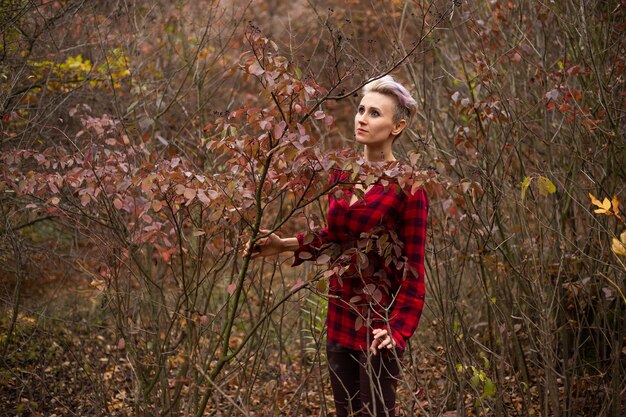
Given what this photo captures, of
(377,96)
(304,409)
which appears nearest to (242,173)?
(377,96)

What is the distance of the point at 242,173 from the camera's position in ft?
10.2

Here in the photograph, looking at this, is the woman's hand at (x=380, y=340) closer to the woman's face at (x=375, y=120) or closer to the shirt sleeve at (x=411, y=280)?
the shirt sleeve at (x=411, y=280)

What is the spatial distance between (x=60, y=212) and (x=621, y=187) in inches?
122

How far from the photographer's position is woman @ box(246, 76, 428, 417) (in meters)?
2.81

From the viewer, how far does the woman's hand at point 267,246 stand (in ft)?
10.0

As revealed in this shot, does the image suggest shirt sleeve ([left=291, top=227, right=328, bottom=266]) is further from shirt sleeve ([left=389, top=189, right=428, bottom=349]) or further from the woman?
shirt sleeve ([left=389, top=189, right=428, bottom=349])

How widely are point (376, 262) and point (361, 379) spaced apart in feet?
1.54

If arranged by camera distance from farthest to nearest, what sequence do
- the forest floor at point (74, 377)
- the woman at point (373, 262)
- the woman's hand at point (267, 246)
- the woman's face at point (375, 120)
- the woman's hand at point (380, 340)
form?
1. the forest floor at point (74, 377)
2. the woman's hand at point (267, 246)
3. the woman's face at point (375, 120)
4. the woman at point (373, 262)
5. the woman's hand at point (380, 340)

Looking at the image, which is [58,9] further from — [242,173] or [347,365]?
[347,365]

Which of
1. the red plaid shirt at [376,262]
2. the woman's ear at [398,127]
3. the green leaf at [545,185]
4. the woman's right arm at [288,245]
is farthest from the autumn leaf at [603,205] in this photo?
the woman's right arm at [288,245]

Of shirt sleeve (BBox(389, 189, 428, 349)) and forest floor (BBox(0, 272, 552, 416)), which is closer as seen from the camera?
shirt sleeve (BBox(389, 189, 428, 349))

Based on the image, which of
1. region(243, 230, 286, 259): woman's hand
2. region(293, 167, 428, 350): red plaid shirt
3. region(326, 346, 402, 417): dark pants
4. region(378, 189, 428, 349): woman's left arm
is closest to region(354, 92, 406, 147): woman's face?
region(293, 167, 428, 350): red plaid shirt

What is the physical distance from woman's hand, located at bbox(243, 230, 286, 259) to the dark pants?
468mm

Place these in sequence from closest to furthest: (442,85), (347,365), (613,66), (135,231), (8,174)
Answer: (347,365) < (8,174) < (135,231) < (613,66) < (442,85)
